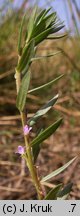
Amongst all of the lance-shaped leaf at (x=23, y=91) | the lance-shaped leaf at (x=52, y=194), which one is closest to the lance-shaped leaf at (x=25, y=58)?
the lance-shaped leaf at (x=23, y=91)

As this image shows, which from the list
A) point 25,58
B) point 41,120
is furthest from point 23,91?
point 41,120

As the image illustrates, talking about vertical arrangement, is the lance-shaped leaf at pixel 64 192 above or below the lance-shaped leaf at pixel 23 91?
below

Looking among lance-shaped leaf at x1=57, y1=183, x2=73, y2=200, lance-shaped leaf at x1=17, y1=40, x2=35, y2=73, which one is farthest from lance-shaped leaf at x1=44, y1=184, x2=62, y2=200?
lance-shaped leaf at x1=17, y1=40, x2=35, y2=73

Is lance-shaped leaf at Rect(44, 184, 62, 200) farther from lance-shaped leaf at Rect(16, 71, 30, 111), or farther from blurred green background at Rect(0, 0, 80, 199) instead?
blurred green background at Rect(0, 0, 80, 199)

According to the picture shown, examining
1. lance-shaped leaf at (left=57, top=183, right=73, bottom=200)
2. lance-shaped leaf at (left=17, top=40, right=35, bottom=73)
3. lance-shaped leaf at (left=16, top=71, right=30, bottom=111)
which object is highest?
lance-shaped leaf at (left=17, top=40, right=35, bottom=73)

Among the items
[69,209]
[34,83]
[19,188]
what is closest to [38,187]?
[69,209]

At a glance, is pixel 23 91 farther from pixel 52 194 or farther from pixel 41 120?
pixel 41 120

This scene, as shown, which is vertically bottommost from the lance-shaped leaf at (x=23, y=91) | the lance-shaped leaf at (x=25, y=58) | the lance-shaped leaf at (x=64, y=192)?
the lance-shaped leaf at (x=64, y=192)

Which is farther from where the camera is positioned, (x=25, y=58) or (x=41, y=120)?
(x=41, y=120)

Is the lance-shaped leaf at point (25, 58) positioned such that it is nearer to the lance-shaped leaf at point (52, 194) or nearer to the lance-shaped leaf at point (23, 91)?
the lance-shaped leaf at point (23, 91)
